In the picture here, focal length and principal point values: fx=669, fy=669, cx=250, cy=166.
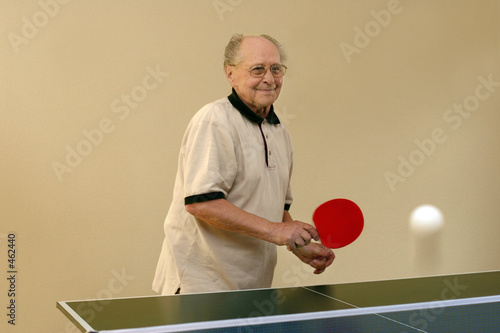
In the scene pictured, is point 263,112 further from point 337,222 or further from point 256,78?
point 337,222

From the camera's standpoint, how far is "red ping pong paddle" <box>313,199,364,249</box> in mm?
2242

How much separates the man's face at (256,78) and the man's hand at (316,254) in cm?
54

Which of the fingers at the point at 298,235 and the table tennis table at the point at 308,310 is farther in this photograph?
the fingers at the point at 298,235

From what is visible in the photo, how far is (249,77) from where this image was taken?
2.39 m

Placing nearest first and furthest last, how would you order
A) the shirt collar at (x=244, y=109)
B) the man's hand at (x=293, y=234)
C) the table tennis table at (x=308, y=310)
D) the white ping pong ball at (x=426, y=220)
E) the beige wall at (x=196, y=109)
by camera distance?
the table tennis table at (x=308, y=310) → the man's hand at (x=293, y=234) → the shirt collar at (x=244, y=109) → the beige wall at (x=196, y=109) → the white ping pong ball at (x=426, y=220)

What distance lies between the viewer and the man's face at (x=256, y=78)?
239cm

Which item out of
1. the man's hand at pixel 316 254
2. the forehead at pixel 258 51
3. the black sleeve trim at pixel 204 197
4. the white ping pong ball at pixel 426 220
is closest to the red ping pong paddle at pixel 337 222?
the man's hand at pixel 316 254

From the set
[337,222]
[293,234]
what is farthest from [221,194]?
[337,222]

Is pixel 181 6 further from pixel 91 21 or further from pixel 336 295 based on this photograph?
pixel 336 295

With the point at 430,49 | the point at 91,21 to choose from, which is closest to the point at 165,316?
the point at 91,21

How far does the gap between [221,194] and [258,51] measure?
56 centimetres

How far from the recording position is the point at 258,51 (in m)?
2.40

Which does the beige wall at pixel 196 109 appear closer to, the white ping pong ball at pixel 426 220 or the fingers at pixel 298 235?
the white ping pong ball at pixel 426 220

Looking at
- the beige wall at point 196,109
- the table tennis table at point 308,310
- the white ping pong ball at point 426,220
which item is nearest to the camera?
the table tennis table at point 308,310
